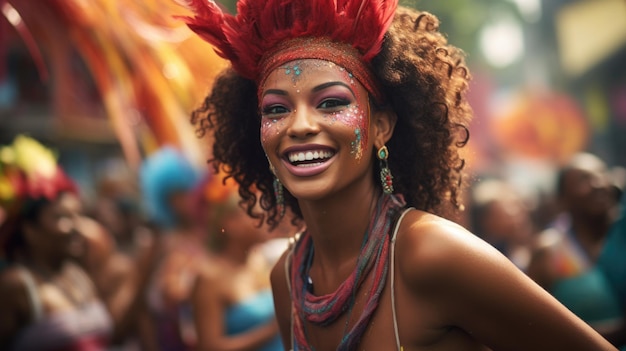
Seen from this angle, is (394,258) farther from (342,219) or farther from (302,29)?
(302,29)

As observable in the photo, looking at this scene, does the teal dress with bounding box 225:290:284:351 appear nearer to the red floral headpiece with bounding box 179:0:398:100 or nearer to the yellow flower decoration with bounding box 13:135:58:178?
the yellow flower decoration with bounding box 13:135:58:178

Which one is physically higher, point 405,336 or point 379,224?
point 379,224

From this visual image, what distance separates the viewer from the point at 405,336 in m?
2.43

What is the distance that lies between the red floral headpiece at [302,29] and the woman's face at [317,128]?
0.07m

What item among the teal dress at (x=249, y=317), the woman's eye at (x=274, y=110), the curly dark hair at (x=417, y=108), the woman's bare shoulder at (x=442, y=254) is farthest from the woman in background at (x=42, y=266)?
the woman's bare shoulder at (x=442, y=254)

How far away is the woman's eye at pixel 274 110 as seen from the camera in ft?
8.59

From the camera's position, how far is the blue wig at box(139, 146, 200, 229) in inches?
238

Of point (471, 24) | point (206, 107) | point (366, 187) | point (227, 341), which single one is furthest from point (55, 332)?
point (471, 24)

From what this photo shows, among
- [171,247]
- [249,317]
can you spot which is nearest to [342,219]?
[249,317]

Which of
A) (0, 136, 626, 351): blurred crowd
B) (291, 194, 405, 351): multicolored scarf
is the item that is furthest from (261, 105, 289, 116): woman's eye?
(0, 136, 626, 351): blurred crowd

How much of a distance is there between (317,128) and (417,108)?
46cm

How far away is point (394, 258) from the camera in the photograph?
2533 millimetres

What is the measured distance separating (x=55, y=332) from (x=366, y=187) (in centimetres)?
260

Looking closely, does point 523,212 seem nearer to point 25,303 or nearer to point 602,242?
point 602,242
